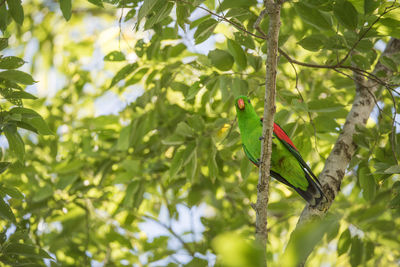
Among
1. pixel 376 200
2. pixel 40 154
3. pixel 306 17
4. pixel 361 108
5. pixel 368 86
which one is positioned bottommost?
pixel 40 154

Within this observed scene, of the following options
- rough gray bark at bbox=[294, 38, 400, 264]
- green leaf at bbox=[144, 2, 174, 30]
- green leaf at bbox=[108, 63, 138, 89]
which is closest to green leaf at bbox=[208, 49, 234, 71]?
green leaf at bbox=[144, 2, 174, 30]

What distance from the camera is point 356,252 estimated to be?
334 centimetres

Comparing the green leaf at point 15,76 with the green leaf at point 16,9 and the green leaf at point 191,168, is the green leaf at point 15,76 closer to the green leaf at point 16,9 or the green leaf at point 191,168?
the green leaf at point 16,9

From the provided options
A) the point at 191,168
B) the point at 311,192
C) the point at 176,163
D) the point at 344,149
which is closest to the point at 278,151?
the point at 311,192

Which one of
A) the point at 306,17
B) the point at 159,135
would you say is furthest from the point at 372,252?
the point at 159,135

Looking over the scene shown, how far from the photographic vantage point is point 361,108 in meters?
3.36

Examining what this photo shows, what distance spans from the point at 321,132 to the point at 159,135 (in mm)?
1868

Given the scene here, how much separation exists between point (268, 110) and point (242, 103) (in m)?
1.07

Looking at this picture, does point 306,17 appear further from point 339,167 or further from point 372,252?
point 372,252

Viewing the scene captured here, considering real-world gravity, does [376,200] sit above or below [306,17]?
below

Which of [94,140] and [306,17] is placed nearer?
[306,17]

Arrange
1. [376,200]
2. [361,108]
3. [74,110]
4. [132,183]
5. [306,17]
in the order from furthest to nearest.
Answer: [74,110], [132,183], [376,200], [361,108], [306,17]

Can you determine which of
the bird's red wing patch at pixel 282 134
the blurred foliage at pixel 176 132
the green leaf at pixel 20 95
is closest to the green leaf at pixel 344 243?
the blurred foliage at pixel 176 132

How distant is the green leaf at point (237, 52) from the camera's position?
307 centimetres
